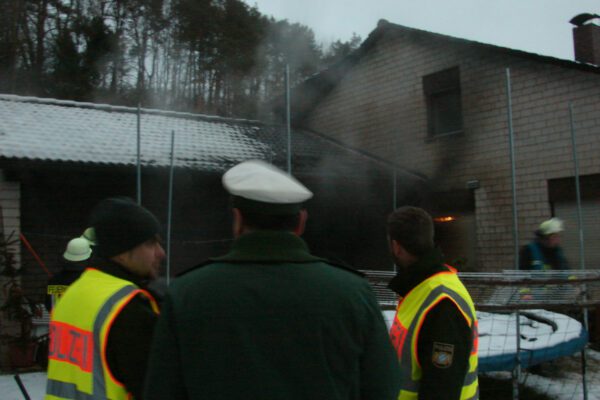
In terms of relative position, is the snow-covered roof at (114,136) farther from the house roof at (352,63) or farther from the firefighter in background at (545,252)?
the firefighter in background at (545,252)

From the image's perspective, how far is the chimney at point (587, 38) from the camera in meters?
9.76

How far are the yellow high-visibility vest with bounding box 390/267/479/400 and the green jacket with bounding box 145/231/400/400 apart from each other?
796 mm

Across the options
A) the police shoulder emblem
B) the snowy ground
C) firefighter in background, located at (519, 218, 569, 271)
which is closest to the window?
firefighter in background, located at (519, 218, 569, 271)

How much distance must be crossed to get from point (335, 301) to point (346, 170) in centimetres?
919

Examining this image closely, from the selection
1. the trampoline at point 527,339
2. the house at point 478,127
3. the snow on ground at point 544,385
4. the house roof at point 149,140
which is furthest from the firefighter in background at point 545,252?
the house roof at point 149,140

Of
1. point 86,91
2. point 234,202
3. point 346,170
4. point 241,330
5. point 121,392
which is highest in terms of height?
point 86,91

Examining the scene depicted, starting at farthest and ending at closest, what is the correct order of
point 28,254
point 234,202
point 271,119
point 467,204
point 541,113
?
1. point 271,119
2. point 467,204
3. point 541,113
4. point 28,254
5. point 234,202

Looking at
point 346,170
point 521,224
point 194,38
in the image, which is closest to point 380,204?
point 346,170

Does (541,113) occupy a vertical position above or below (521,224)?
Answer: above

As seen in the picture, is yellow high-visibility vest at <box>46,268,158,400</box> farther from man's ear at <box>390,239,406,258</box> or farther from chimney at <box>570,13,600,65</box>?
chimney at <box>570,13,600,65</box>

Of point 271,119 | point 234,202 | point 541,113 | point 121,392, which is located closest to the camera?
point 234,202

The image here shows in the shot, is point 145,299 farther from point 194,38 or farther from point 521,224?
point 194,38

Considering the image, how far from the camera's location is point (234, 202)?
1404 millimetres

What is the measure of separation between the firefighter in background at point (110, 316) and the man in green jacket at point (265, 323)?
0.49 m
